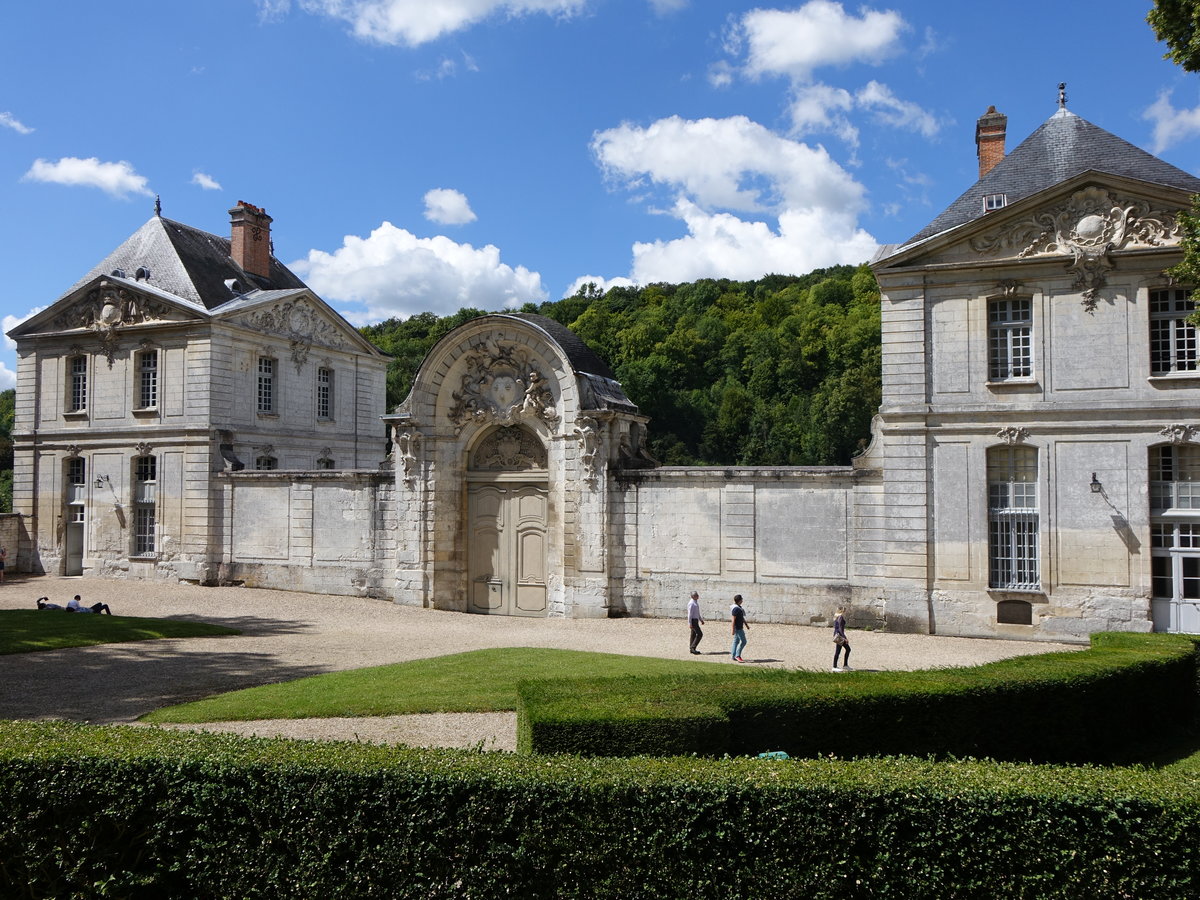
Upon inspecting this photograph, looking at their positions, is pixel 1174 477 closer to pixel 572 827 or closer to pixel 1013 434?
pixel 1013 434

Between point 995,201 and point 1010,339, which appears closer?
point 1010,339

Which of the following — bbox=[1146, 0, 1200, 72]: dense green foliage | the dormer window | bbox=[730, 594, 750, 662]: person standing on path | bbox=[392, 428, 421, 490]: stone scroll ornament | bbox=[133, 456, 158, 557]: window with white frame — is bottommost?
bbox=[730, 594, 750, 662]: person standing on path

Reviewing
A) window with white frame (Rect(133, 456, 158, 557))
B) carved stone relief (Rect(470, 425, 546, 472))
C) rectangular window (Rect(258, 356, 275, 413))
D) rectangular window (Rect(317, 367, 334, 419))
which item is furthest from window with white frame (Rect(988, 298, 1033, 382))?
window with white frame (Rect(133, 456, 158, 557))

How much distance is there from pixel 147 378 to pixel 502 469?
36.9 ft

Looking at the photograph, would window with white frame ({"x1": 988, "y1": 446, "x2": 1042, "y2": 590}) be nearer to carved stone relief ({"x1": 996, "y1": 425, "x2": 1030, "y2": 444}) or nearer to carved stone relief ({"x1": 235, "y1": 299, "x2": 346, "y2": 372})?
carved stone relief ({"x1": 996, "y1": 425, "x2": 1030, "y2": 444})

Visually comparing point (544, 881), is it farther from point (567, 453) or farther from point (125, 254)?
point (125, 254)

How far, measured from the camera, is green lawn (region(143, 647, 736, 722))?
9.99 metres

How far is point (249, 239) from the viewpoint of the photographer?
92.2 feet

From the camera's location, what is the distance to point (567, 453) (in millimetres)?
18625

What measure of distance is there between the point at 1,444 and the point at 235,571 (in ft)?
114

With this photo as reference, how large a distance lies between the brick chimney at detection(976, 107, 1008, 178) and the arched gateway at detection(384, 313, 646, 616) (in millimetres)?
9583

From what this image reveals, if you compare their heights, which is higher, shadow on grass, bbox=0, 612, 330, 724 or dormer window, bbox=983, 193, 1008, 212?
dormer window, bbox=983, 193, 1008, 212

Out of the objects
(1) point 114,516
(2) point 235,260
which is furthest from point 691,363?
(1) point 114,516

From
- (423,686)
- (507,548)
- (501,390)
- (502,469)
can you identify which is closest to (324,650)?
(423,686)
